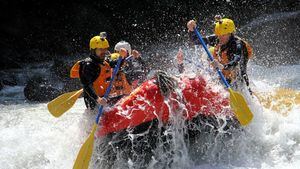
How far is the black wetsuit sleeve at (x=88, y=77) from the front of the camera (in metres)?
4.90

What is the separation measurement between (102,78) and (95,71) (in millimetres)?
158

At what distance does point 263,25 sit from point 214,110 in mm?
8752

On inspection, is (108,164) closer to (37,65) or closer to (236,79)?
(236,79)

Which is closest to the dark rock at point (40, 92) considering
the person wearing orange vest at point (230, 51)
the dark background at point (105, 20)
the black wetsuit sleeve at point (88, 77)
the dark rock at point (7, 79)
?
the dark rock at point (7, 79)

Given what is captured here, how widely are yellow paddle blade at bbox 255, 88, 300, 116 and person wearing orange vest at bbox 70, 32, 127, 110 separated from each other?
2.07m

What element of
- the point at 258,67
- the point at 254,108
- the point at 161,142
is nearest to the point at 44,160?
the point at 161,142

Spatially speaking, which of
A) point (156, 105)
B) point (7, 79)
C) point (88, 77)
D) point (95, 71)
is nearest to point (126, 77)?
point (95, 71)

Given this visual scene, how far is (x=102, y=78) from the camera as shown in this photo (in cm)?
514

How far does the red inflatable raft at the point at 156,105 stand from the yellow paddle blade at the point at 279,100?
1.13 m

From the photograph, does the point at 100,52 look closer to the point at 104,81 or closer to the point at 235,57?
the point at 104,81

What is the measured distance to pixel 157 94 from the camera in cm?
458

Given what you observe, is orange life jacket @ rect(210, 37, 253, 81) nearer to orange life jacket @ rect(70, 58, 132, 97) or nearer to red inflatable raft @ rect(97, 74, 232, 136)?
red inflatable raft @ rect(97, 74, 232, 136)

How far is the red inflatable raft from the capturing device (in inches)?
178

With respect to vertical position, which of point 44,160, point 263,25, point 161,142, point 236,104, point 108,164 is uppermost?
point 236,104
